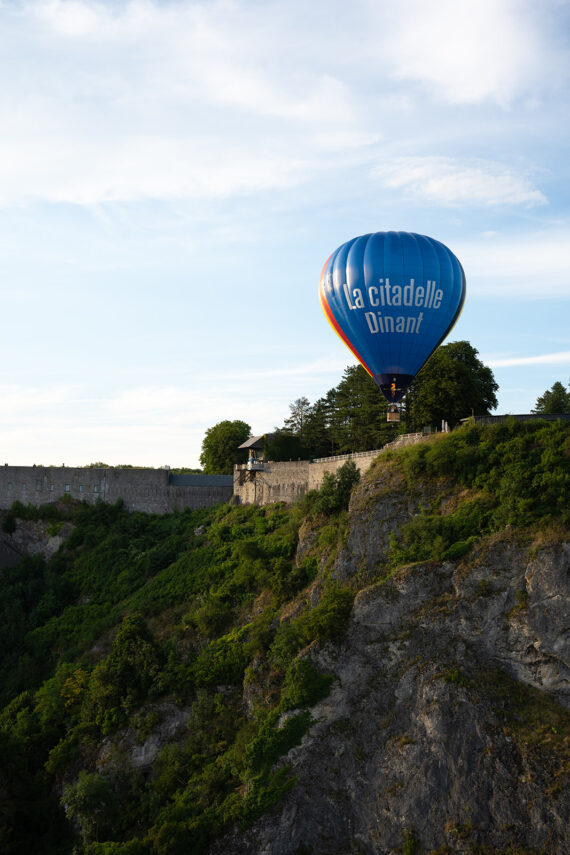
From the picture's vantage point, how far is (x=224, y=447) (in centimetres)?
8138

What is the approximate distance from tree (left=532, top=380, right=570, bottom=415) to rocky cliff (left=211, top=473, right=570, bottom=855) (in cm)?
3503

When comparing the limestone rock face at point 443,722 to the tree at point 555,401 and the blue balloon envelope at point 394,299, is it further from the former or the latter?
the tree at point 555,401

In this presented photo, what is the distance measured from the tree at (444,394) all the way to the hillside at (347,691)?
12301mm

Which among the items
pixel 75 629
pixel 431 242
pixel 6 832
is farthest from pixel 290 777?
pixel 431 242

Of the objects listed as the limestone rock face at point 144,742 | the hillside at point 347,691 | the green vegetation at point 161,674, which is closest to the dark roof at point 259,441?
the green vegetation at point 161,674

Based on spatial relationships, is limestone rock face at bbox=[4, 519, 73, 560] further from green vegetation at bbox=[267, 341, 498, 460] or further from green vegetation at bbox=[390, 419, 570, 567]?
green vegetation at bbox=[390, 419, 570, 567]

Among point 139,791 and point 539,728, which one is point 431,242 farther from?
point 139,791

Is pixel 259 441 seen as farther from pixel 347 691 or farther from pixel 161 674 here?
pixel 347 691

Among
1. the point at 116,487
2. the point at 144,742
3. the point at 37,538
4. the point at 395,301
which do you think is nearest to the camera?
the point at 144,742

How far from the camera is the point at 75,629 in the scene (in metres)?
54.3

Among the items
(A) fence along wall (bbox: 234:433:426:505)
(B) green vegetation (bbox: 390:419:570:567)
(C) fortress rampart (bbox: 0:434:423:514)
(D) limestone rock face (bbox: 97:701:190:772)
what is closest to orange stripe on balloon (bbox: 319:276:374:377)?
(A) fence along wall (bbox: 234:433:426:505)

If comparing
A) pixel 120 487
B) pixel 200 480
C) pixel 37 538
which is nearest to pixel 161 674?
pixel 200 480

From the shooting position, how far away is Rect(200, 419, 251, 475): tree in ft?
262

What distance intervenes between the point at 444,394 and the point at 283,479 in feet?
42.8
